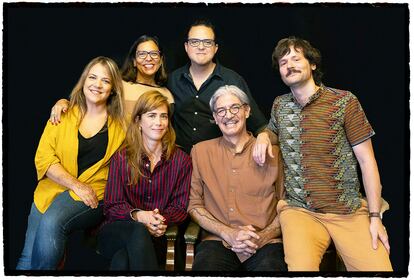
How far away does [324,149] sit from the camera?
10.9ft

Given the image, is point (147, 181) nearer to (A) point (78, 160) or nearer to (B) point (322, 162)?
(A) point (78, 160)

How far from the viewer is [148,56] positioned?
12.1ft

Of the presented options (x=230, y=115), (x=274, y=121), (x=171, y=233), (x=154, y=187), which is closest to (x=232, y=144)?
(x=230, y=115)

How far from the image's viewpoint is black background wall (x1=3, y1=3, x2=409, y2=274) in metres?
3.74

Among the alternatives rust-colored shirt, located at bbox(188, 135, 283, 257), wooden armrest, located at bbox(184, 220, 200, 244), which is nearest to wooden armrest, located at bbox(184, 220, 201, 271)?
wooden armrest, located at bbox(184, 220, 200, 244)

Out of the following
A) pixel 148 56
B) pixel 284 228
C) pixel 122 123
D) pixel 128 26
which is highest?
pixel 128 26

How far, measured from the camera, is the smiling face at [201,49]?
12.0ft

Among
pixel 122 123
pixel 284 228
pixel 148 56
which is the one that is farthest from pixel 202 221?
pixel 148 56

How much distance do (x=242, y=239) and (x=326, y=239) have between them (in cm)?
53

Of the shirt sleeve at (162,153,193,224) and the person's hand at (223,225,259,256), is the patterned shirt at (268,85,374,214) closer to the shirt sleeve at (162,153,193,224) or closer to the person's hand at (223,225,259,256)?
the person's hand at (223,225,259,256)

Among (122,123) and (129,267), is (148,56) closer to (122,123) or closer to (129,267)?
(122,123)

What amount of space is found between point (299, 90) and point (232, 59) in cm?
78

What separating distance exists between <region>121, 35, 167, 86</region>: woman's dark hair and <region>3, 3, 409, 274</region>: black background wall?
11cm

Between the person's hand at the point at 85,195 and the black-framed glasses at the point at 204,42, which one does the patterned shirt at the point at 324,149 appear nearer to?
the black-framed glasses at the point at 204,42
